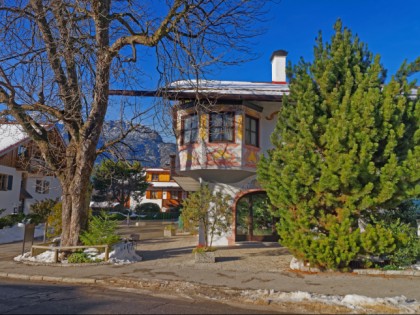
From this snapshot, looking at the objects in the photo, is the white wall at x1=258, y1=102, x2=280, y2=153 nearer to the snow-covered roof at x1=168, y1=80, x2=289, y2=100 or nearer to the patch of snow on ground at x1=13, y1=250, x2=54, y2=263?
the snow-covered roof at x1=168, y1=80, x2=289, y2=100

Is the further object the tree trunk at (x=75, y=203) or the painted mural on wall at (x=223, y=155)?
the painted mural on wall at (x=223, y=155)

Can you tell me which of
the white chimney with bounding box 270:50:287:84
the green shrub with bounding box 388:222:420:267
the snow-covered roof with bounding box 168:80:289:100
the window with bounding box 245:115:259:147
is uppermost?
the white chimney with bounding box 270:50:287:84

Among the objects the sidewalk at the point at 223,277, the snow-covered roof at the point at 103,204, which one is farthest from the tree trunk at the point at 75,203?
the snow-covered roof at the point at 103,204

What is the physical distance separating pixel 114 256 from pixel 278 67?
12.9m

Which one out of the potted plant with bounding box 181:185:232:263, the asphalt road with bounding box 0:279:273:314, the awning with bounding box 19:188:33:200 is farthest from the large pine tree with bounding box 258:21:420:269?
the awning with bounding box 19:188:33:200

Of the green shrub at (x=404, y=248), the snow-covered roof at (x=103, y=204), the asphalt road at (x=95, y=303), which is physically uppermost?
the snow-covered roof at (x=103, y=204)

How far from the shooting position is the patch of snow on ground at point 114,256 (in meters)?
12.5

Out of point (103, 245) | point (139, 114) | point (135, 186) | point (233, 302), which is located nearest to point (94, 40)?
point (139, 114)

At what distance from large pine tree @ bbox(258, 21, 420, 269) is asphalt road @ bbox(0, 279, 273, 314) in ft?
13.9

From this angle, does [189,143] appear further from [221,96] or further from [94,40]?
[94,40]

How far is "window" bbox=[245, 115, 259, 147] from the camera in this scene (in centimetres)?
1677

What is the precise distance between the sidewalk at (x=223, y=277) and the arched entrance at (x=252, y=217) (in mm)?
3995

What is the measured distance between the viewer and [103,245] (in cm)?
1245

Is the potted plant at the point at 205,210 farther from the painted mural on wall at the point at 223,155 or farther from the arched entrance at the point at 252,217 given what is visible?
the arched entrance at the point at 252,217
